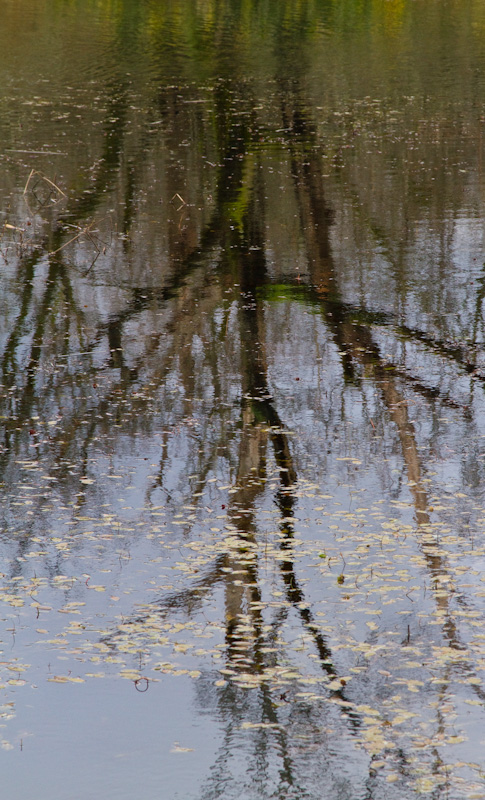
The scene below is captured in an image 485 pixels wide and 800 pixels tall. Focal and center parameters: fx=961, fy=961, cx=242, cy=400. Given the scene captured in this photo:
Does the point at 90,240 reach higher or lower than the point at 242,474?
higher

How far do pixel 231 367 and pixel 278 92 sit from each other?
2172 centimetres

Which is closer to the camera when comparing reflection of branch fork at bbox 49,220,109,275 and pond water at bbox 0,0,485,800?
pond water at bbox 0,0,485,800

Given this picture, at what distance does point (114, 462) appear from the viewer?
826 cm

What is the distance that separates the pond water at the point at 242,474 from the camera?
16.3 feet

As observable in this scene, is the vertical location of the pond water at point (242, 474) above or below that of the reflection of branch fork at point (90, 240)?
below

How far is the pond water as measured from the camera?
496 cm

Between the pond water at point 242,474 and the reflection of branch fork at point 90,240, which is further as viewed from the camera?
the reflection of branch fork at point 90,240

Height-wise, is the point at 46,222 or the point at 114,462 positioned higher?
the point at 46,222

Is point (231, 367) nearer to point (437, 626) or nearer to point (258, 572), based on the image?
point (258, 572)

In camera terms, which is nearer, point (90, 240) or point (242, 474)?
point (242, 474)

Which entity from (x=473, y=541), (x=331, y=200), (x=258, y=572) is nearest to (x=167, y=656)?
(x=258, y=572)

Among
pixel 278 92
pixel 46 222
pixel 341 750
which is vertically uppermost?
pixel 278 92

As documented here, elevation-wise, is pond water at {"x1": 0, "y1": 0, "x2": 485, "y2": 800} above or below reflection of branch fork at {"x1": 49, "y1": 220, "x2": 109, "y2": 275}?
below

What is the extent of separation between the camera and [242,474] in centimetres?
805
